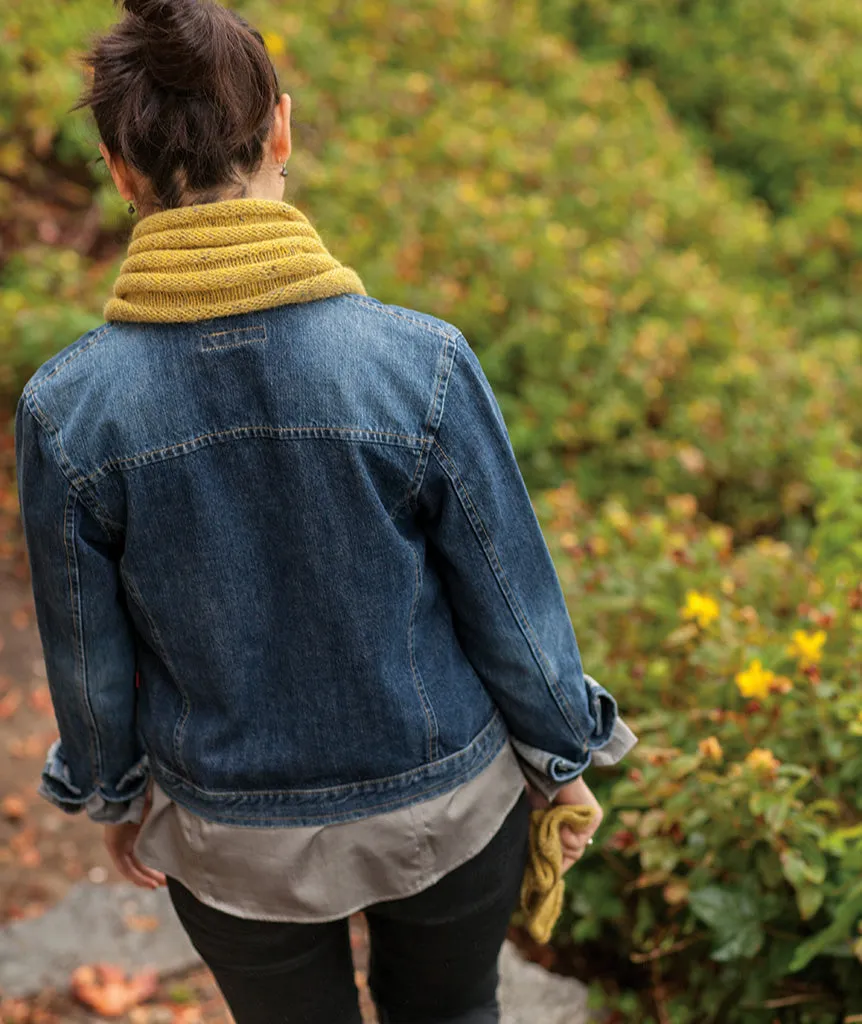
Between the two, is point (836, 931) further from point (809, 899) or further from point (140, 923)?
point (140, 923)

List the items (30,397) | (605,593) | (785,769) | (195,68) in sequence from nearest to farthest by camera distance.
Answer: (195,68) → (30,397) → (785,769) → (605,593)

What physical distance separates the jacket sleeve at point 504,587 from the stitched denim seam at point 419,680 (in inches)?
2.0

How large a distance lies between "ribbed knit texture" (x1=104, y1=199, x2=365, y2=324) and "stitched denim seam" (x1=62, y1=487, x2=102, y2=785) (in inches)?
9.6

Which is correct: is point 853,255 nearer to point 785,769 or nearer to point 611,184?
point 611,184

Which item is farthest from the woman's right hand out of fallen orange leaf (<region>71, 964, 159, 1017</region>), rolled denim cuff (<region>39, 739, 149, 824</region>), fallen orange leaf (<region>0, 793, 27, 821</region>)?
fallen orange leaf (<region>0, 793, 27, 821</region>)

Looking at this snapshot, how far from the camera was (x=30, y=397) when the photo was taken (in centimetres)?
119

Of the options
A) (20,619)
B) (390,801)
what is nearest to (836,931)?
(390,801)

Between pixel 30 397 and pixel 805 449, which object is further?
pixel 805 449

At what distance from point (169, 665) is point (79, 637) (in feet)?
0.42

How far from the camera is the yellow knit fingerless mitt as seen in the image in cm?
150

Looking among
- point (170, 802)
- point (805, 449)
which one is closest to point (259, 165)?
point (170, 802)

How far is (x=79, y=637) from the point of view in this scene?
4.30 feet

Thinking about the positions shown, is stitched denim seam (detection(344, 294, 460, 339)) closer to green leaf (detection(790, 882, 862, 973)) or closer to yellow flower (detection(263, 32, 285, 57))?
green leaf (detection(790, 882, 862, 973))

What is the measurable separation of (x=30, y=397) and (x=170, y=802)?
58 cm
